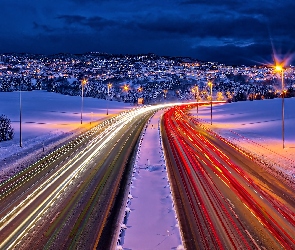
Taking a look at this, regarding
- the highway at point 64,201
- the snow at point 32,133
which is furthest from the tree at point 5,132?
the highway at point 64,201

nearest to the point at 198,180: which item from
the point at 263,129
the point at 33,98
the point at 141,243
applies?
the point at 141,243

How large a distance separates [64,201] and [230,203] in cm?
722

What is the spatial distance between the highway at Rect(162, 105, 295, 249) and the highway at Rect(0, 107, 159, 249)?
2.97m

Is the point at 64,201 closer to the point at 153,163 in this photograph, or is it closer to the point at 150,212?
the point at 150,212

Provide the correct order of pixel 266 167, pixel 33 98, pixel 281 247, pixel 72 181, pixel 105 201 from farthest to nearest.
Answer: pixel 33 98 → pixel 266 167 → pixel 72 181 → pixel 105 201 → pixel 281 247

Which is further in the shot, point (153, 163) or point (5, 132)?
point (5, 132)

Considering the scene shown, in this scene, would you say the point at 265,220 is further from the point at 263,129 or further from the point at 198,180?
the point at 263,129

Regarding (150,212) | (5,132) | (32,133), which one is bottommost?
(150,212)

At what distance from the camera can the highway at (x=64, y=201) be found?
13.7 metres

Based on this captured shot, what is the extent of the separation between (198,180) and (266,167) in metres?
5.98

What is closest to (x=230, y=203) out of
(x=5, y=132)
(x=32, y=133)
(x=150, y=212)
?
(x=150, y=212)

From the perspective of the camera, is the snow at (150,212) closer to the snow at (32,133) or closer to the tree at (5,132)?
the snow at (32,133)

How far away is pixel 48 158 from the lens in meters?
30.0

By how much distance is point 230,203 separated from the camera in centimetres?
1800
